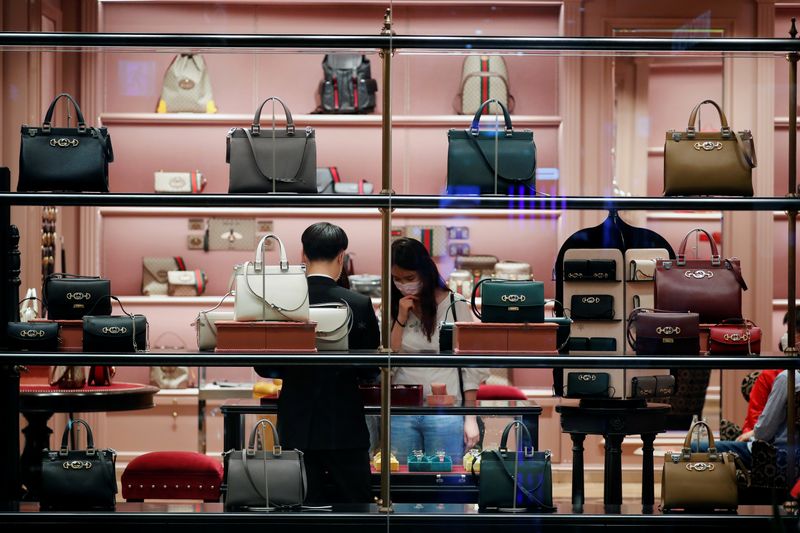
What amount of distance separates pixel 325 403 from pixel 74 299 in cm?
100

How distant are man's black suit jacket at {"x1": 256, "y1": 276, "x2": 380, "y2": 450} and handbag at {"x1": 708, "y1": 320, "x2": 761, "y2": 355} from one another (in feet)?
3.97

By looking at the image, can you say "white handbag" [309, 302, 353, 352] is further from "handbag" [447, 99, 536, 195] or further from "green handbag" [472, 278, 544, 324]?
"handbag" [447, 99, 536, 195]

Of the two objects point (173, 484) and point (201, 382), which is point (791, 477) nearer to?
point (173, 484)

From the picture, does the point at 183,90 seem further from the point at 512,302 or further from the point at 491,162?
the point at 512,302

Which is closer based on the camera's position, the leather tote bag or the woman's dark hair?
the leather tote bag

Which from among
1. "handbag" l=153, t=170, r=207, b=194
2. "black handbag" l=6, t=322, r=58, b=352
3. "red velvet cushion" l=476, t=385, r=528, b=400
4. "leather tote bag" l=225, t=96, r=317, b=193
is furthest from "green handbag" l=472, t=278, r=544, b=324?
"handbag" l=153, t=170, r=207, b=194

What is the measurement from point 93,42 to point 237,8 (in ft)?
11.8

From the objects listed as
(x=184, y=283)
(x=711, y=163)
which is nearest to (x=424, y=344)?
(x=711, y=163)

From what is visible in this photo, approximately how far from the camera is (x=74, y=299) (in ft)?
12.5

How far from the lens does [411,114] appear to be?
707 centimetres

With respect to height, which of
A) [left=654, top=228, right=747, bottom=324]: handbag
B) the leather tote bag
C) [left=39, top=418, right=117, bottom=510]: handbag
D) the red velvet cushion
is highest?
the leather tote bag

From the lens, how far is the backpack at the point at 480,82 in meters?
6.93

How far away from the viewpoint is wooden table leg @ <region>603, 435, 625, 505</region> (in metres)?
4.21

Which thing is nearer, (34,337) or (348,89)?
(34,337)
